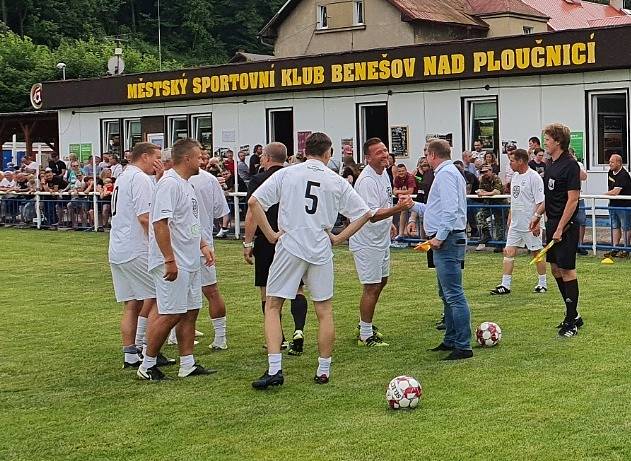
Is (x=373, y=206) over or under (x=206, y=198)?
under

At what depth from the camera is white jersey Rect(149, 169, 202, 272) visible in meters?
8.48

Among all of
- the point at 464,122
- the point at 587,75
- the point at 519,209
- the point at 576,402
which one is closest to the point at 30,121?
the point at 464,122

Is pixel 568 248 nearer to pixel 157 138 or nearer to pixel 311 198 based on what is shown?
pixel 311 198

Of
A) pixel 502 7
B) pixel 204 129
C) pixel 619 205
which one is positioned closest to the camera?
pixel 619 205

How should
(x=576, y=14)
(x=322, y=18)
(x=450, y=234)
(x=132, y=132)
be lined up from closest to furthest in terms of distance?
(x=450, y=234)
(x=132, y=132)
(x=322, y=18)
(x=576, y=14)

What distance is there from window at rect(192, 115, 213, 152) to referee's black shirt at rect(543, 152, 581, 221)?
18446 mm

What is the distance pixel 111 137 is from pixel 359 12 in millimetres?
21115

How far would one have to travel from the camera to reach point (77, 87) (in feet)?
100

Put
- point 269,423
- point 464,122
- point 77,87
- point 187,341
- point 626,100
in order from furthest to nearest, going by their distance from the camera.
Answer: point 77,87, point 464,122, point 626,100, point 187,341, point 269,423

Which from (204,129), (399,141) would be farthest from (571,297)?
(204,129)

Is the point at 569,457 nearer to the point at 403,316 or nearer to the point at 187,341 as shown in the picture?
the point at 187,341

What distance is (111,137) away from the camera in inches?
1199

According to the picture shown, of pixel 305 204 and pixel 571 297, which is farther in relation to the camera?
pixel 571 297

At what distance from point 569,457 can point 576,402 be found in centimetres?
138
